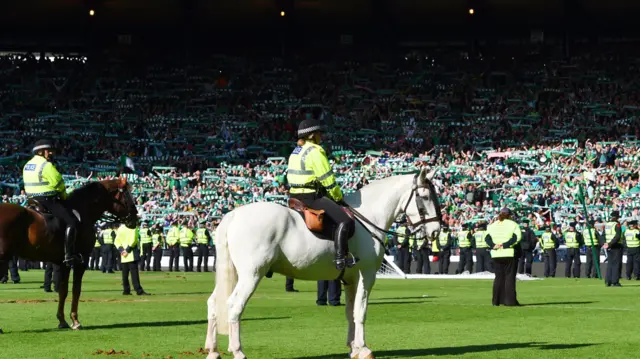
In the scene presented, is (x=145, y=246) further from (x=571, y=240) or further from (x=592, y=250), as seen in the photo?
(x=592, y=250)

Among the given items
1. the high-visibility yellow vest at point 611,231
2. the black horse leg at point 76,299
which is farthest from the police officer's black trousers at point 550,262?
the black horse leg at point 76,299

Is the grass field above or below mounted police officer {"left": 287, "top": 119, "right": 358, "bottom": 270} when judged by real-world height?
below

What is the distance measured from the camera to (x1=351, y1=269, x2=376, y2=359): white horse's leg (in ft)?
45.5

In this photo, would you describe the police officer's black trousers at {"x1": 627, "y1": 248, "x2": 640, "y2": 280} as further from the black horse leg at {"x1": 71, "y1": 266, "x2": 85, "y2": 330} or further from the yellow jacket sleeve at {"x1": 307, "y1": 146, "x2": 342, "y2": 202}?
the yellow jacket sleeve at {"x1": 307, "y1": 146, "x2": 342, "y2": 202}

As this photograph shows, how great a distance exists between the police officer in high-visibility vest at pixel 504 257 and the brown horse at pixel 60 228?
880 centimetres

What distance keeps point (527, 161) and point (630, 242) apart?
49.8 feet

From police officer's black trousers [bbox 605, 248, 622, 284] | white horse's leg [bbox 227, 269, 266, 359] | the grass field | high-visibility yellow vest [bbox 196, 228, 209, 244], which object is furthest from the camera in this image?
high-visibility yellow vest [bbox 196, 228, 209, 244]

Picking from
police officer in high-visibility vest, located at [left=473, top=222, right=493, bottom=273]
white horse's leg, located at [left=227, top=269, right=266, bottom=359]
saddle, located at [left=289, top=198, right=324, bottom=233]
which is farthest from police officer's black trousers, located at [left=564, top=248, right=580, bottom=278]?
white horse's leg, located at [left=227, top=269, right=266, bottom=359]

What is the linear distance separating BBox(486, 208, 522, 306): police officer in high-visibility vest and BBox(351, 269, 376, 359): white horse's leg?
1078cm

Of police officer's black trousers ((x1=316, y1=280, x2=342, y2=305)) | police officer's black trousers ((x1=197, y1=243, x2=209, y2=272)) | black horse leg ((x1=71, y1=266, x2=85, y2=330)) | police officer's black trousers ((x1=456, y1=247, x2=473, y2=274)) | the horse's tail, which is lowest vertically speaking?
police officer's black trousers ((x1=197, y1=243, x2=209, y2=272))

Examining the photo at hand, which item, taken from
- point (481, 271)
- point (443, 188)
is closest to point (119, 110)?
point (443, 188)

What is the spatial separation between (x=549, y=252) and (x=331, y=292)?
19797 millimetres

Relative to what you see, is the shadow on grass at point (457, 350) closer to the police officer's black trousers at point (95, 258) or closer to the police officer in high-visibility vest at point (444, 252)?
the police officer in high-visibility vest at point (444, 252)

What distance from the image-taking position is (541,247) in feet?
147
